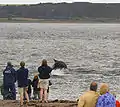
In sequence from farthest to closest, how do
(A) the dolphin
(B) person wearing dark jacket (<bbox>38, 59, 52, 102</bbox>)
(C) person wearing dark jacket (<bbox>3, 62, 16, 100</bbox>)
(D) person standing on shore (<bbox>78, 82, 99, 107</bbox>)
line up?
(A) the dolphin → (C) person wearing dark jacket (<bbox>3, 62, 16, 100</bbox>) → (B) person wearing dark jacket (<bbox>38, 59, 52, 102</bbox>) → (D) person standing on shore (<bbox>78, 82, 99, 107</bbox>)

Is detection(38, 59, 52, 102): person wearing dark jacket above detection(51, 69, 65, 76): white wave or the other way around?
above

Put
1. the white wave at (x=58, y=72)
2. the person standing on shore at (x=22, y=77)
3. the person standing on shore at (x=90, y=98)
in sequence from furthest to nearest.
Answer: the white wave at (x=58, y=72), the person standing on shore at (x=22, y=77), the person standing on shore at (x=90, y=98)

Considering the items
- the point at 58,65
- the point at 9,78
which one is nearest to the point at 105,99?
the point at 9,78

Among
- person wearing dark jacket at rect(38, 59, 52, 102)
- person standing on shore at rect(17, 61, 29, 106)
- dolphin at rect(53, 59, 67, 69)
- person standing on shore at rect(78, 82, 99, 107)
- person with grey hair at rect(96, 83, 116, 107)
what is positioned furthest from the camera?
dolphin at rect(53, 59, 67, 69)

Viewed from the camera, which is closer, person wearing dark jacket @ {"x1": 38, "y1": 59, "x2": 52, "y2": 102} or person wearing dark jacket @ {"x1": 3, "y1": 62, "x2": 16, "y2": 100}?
person wearing dark jacket @ {"x1": 38, "y1": 59, "x2": 52, "y2": 102}

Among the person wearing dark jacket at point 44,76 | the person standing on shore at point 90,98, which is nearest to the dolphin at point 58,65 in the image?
the person wearing dark jacket at point 44,76

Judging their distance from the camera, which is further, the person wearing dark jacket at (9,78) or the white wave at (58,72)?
the white wave at (58,72)

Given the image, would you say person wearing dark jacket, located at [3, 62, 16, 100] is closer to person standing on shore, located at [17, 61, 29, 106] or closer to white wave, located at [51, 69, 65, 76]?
person standing on shore, located at [17, 61, 29, 106]

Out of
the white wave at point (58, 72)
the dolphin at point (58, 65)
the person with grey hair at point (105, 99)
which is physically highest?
the person with grey hair at point (105, 99)

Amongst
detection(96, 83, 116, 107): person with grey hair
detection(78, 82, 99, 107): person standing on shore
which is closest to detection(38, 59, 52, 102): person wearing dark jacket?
detection(78, 82, 99, 107): person standing on shore

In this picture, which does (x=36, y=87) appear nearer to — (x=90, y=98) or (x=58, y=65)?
(x=90, y=98)

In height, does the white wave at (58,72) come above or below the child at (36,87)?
below

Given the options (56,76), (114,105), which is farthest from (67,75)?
(114,105)

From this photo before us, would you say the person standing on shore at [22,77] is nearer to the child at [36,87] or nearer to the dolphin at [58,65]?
the child at [36,87]
